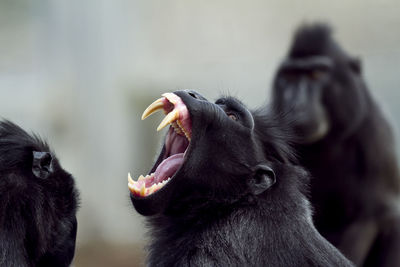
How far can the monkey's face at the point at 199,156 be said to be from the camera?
4.10 m

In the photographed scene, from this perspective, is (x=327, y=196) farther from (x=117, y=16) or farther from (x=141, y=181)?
(x=117, y=16)

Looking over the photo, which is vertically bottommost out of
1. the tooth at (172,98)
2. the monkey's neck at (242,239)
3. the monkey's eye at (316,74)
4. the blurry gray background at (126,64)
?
the blurry gray background at (126,64)

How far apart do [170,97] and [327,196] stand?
392 centimetres

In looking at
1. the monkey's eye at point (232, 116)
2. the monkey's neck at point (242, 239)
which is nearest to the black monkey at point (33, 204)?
the monkey's neck at point (242, 239)

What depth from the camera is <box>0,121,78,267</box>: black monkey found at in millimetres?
3869

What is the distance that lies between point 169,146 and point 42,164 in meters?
0.69

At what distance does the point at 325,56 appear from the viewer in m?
8.19

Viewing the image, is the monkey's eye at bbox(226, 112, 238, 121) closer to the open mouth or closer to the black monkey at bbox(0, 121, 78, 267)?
the open mouth

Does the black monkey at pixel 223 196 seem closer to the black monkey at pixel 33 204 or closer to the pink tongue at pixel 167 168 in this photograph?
the pink tongue at pixel 167 168

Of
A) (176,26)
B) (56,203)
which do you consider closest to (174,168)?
(56,203)

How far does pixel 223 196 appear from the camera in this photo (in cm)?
422

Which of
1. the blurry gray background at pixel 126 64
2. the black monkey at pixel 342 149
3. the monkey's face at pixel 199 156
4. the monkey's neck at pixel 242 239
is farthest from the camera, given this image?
the blurry gray background at pixel 126 64

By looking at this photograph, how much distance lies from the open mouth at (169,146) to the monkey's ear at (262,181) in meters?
0.40

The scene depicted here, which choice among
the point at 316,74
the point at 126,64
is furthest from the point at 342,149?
the point at 126,64
